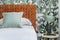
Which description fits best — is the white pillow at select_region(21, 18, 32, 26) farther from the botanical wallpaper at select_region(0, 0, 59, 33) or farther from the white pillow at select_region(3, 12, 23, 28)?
the botanical wallpaper at select_region(0, 0, 59, 33)

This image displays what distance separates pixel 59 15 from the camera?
4.03 meters

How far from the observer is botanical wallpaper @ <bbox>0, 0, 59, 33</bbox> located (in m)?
4.02

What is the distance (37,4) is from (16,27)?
1013 millimetres

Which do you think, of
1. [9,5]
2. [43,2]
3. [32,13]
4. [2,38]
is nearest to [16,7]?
[9,5]

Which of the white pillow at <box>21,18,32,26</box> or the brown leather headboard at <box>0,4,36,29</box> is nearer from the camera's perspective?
the white pillow at <box>21,18,32,26</box>

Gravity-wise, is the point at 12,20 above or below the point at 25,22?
above

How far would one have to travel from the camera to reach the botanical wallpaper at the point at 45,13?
13.2 ft

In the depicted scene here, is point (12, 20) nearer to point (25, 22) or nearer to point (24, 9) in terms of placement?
point (25, 22)

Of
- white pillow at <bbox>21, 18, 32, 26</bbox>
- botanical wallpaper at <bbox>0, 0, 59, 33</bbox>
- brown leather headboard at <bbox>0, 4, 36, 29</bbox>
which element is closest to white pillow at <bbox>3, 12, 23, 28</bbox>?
white pillow at <bbox>21, 18, 32, 26</bbox>

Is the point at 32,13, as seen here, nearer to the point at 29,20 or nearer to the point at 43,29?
the point at 29,20

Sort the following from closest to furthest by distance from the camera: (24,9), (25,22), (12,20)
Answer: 1. (12,20)
2. (25,22)
3. (24,9)

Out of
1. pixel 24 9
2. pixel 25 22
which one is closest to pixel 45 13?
pixel 24 9

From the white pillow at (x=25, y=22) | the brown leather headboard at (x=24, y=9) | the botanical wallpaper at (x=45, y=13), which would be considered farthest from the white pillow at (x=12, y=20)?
the botanical wallpaper at (x=45, y=13)

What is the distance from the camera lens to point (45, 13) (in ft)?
13.3
